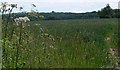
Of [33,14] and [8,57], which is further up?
[33,14]

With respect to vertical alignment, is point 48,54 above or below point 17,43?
below

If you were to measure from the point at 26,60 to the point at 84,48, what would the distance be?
243 cm

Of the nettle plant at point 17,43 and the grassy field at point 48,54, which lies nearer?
the nettle plant at point 17,43

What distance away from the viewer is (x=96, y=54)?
775 centimetres

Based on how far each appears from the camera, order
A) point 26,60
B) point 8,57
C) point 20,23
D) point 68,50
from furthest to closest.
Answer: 1. point 68,50
2. point 26,60
3. point 8,57
4. point 20,23

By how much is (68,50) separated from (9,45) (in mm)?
2264

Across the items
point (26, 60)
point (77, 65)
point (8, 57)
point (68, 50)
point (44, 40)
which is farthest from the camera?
point (68, 50)

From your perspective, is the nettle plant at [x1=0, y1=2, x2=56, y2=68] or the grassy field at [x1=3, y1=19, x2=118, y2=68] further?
the grassy field at [x1=3, y1=19, x2=118, y2=68]

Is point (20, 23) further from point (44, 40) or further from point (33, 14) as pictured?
point (44, 40)

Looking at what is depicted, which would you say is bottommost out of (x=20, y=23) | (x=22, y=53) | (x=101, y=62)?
(x=101, y=62)

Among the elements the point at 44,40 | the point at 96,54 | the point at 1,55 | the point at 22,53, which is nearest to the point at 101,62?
the point at 96,54

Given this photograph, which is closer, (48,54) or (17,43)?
(17,43)

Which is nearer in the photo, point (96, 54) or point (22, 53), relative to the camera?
point (22, 53)

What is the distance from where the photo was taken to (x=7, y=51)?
4977 millimetres
